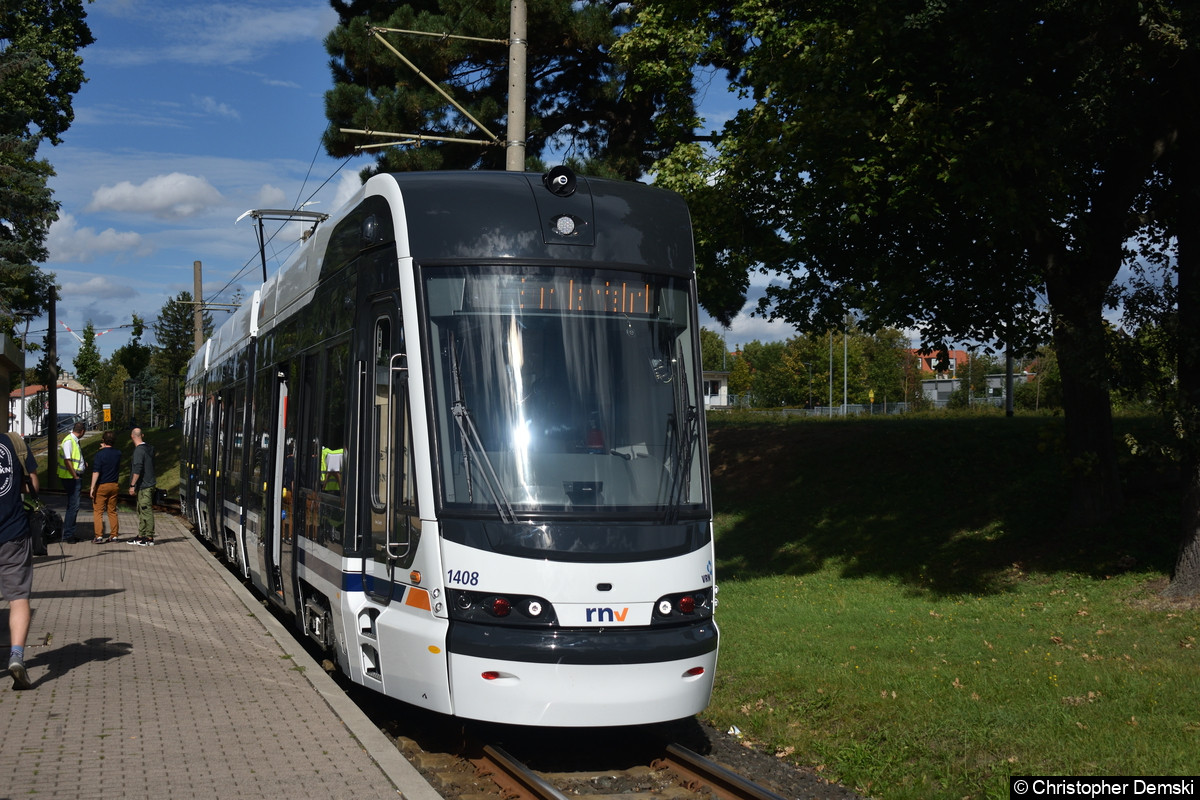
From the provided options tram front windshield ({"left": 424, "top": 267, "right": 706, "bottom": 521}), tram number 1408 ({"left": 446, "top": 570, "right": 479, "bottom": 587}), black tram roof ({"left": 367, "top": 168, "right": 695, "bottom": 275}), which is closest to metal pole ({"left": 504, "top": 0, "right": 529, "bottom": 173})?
black tram roof ({"left": 367, "top": 168, "right": 695, "bottom": 275})

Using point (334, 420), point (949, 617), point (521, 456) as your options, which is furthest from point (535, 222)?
point (949, 617)

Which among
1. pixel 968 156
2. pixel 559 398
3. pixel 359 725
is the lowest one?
pixel 359 725

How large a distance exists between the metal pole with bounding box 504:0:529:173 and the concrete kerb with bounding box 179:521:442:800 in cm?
580

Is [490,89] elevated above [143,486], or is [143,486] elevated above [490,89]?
[490,89]

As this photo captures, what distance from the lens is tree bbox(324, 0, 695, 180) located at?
2156 centimetres

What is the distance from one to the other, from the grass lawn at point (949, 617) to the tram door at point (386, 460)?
9.41 ft

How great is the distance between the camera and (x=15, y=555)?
8055 mm

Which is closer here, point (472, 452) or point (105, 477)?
point (472, 452)

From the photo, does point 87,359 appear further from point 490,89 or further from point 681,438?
point 681,438

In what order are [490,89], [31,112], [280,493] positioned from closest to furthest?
[280,493] → [490,89] → [31,112]

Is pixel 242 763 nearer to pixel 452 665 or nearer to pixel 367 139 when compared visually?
pixel 452 665

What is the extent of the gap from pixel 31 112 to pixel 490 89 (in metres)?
14.0

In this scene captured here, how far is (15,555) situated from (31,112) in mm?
25691

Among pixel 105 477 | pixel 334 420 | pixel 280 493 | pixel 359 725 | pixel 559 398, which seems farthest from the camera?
pixel 105 477
